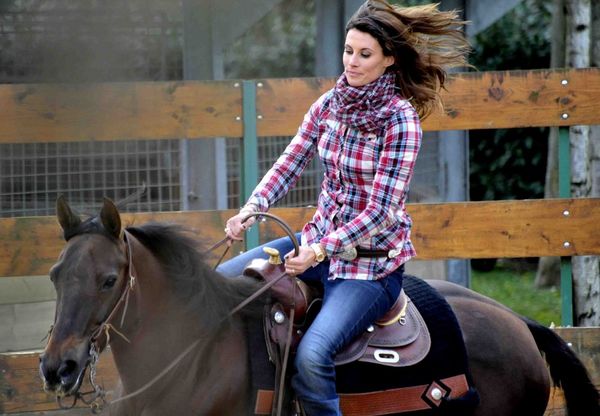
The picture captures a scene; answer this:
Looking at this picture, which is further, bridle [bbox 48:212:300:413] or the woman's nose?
the woman's nose

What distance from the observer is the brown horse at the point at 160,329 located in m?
3.50

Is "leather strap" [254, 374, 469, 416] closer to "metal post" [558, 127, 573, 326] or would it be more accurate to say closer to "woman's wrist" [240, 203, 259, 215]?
"woman's wrist" [240, 203, 259, 215]

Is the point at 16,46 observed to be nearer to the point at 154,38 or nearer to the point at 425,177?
the point at 154,38

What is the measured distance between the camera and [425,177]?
9.04 m

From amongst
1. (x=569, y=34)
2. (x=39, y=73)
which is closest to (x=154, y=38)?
(x=39, y=73)

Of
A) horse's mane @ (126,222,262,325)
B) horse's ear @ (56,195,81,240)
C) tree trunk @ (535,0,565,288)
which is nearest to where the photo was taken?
horse's ear @ (56,195,81,240)

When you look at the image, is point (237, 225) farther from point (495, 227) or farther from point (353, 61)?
point (495, 227)

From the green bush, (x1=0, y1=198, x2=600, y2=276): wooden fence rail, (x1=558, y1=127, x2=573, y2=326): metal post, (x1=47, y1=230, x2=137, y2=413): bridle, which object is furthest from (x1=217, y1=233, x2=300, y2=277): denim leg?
the green bush

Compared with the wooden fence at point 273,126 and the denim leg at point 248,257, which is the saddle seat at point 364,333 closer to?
the denim leg at point 248,257

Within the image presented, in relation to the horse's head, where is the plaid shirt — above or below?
above

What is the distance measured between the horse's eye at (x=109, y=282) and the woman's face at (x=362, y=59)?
122 cm

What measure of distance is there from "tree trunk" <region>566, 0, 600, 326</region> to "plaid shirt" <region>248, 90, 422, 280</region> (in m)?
3.11

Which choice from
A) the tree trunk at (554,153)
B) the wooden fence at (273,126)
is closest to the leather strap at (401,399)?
the wooden fence at (273,126)

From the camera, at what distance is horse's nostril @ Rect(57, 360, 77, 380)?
11.2 feet
